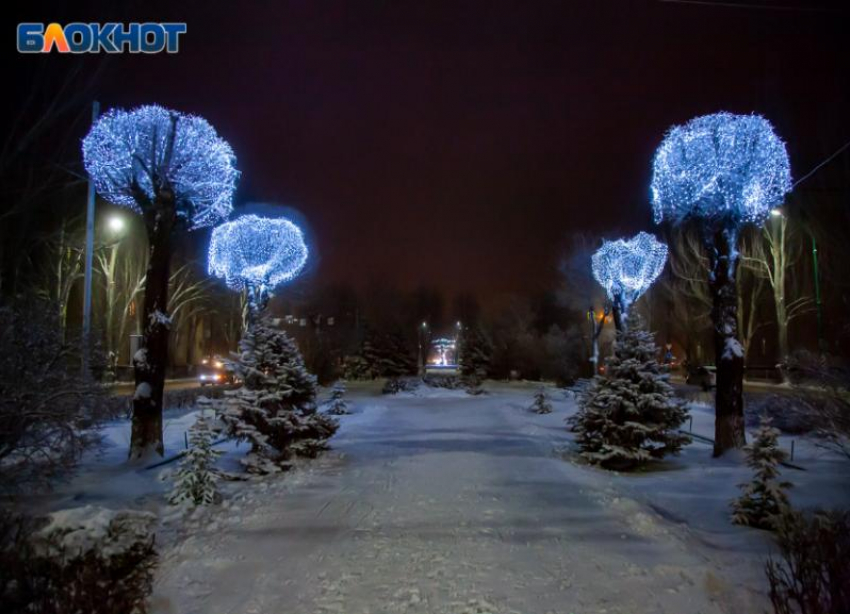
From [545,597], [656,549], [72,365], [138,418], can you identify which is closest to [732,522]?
[656,549]

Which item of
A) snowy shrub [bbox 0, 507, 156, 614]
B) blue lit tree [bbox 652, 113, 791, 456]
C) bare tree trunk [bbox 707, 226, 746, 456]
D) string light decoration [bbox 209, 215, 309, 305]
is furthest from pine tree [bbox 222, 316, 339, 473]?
string light decoration [bbox 209, 215, 309, 305]

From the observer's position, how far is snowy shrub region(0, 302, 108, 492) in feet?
23.4

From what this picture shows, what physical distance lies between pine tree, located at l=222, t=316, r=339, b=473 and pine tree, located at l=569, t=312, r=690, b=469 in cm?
565

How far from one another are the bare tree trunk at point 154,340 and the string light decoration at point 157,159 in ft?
1.05

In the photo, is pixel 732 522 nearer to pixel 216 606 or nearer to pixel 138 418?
pixel 216 606

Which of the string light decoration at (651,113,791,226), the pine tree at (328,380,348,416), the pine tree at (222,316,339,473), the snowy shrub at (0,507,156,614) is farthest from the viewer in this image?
the pine tree at (328,380,348,416)

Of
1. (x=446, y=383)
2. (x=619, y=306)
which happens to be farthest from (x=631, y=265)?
(x=446, y=383)

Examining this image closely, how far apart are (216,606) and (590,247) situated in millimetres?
42081

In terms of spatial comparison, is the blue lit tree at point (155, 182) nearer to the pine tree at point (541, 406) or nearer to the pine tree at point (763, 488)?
the pine tree at point (763, 488)

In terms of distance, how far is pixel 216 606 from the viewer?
5652 mm

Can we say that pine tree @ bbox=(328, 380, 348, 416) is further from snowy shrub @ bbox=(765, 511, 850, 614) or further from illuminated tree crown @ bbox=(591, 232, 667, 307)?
snowy shrub @ bbox=(765, 511, 850, 614)

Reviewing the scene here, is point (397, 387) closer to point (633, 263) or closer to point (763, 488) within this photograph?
point (633, 263)

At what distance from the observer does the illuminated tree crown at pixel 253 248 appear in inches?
906

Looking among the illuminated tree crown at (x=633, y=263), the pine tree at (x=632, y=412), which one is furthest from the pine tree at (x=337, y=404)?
the illuminated tree crown at (x=633, y=263)
